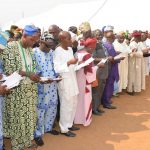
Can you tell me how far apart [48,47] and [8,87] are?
1.24 m

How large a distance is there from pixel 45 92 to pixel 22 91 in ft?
2.32

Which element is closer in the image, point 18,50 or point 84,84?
point 18,50

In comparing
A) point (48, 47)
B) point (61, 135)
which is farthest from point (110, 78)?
point (48, 47)

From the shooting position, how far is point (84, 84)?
19.5 feet

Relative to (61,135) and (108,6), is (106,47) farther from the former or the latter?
(108,6)

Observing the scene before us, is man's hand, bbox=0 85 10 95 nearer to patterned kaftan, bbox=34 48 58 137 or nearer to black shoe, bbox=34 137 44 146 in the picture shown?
patterned kaftan, bbox=34 48 58 137

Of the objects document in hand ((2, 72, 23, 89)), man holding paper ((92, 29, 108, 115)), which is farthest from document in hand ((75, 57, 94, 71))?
document in hand ((2, 72, 23, 89))

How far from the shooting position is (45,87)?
5.12 meters

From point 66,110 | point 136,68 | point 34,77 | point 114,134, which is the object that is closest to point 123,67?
point 136,68

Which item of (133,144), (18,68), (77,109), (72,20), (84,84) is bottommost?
(133,144)

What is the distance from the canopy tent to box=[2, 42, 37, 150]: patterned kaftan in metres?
11.4

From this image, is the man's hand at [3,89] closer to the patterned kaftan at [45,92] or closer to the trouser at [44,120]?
the patterned kaftan at [45,92]

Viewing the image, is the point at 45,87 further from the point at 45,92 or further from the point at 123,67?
the point at 123,67

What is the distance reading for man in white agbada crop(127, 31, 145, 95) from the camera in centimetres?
865
